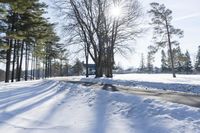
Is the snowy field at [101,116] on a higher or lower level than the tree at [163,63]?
lower

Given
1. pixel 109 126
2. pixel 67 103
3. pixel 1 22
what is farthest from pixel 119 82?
pixel 109 126

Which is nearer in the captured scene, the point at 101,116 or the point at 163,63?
the point at 101,116

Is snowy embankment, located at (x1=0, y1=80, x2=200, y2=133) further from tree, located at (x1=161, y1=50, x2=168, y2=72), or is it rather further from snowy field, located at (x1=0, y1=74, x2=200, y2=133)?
tree, located at (x1=161, y1=50, x2=168, y2=72)

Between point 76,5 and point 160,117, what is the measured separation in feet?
104

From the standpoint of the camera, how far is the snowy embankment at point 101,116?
7.89 meters

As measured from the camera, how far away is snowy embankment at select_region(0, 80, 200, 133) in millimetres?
7887

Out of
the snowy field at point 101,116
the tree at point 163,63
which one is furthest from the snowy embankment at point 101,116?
the tree at point 163,63

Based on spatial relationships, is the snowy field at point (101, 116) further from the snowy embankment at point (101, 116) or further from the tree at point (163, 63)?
the tree at point (163, 63)

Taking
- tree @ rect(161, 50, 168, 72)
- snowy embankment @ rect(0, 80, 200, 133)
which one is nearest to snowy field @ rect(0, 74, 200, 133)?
snowy embankment @ rect(0, 80, 200, 133)

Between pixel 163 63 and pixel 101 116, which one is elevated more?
pixel 163 63

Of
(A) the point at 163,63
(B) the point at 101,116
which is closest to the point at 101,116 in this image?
(B) the point at 101,116

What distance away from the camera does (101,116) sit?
995cm

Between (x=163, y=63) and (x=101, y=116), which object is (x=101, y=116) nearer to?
(x=101, y=116)

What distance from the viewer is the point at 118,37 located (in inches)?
1598
